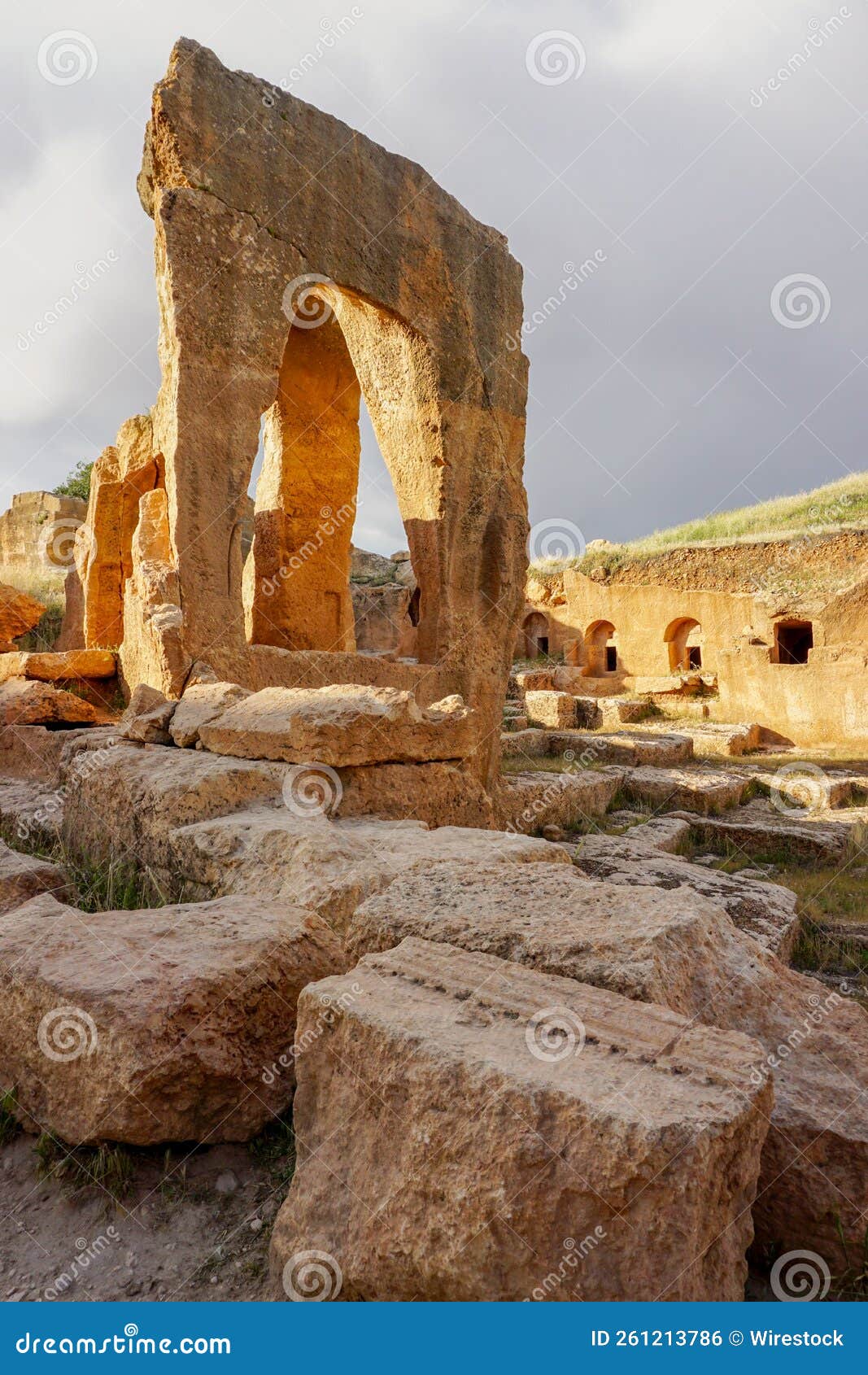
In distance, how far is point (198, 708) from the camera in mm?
4070

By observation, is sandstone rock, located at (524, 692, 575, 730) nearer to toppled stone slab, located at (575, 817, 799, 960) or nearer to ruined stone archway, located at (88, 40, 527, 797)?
ruined stone archway, located at (88, 40, 527, 797)

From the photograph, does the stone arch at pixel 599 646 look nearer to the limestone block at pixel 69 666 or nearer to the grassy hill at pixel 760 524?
the grassy hill at pixel 760 524

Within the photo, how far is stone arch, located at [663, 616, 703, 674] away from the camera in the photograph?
19.5m

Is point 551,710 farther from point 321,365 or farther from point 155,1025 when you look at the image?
point 155,1025

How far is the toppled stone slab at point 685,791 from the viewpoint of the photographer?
278 inches

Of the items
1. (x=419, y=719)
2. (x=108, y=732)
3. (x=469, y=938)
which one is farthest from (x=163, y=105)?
(x=469, y=938)

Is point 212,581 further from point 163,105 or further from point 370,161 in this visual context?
point 370,161

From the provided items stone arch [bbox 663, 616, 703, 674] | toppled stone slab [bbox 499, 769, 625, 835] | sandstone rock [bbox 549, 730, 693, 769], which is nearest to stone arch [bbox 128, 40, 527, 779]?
toppled stone slab [bbox 499, 769, 625, 835]

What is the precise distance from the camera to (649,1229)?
3.20 feet

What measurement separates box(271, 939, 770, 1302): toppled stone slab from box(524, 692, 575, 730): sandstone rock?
450 inches

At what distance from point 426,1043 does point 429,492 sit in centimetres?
619

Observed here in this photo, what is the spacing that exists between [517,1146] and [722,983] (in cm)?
73

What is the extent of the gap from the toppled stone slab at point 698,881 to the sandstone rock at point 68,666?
4427 mm

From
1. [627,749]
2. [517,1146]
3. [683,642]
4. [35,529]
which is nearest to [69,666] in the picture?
[627,749]
